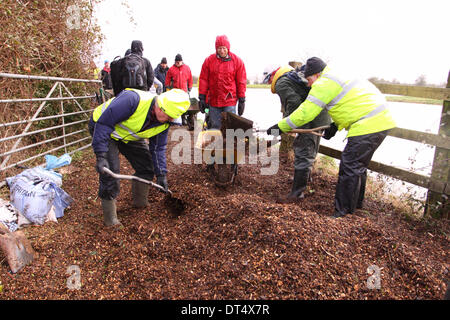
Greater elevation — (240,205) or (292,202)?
(240,205)

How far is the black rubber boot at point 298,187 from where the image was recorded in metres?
3.92

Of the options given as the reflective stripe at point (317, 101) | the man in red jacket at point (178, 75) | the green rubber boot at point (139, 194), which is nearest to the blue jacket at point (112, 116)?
the green rubber boot at point (139, 194)

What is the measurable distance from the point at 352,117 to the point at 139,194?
2.74 meters

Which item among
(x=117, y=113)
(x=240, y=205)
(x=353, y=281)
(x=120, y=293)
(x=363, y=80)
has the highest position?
(x=363, y=80)

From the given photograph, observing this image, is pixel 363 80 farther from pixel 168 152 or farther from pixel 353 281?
pixel 168 152

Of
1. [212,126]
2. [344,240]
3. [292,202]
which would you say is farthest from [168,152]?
[344,240]

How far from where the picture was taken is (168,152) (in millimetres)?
6719

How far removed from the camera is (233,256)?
7.91 feet

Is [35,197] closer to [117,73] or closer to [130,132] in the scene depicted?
[130,132]

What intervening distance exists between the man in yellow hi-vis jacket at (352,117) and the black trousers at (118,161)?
1.96 m

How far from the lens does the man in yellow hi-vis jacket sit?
310 cm

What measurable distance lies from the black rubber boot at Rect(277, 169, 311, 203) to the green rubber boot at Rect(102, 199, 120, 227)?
7.03 feet

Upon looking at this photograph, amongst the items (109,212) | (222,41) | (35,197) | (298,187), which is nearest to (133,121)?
(109,212)

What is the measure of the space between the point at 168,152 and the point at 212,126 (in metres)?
2.04
